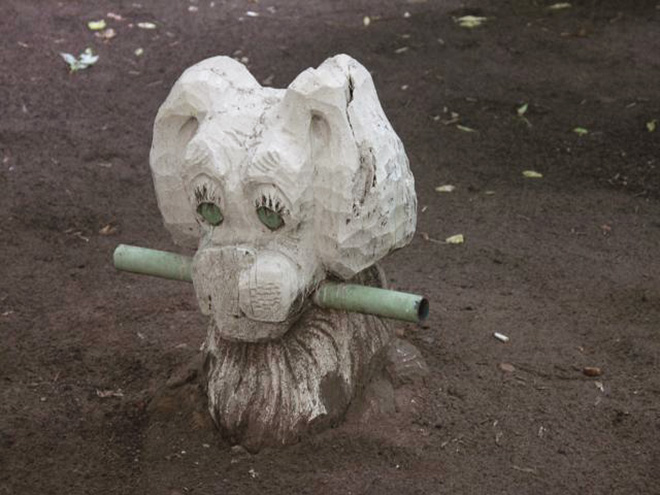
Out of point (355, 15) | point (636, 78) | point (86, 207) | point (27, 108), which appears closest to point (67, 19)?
point (27, 108)

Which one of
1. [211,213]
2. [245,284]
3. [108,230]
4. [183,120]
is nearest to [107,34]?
[108,230]

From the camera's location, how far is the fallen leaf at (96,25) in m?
8.57

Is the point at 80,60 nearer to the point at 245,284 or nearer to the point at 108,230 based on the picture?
the point at 108,230

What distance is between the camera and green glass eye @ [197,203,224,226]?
367cm

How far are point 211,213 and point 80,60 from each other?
480 cm

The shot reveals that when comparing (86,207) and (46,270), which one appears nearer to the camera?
(46,270)

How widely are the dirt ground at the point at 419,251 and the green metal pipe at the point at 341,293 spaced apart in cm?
55

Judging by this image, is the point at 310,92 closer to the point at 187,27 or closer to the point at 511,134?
the point at 511,134

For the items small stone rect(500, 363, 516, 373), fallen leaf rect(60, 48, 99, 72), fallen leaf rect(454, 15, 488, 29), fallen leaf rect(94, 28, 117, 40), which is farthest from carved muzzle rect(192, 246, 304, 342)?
fallen leaf rect(454, 15, 488, 29)

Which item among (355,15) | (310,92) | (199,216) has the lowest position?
(355,15)

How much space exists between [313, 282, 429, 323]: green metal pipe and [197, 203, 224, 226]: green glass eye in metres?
0.42

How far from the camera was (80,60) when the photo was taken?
8094 millimetres

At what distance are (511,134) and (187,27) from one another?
2.94 meters

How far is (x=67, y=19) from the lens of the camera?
8.70 meters
